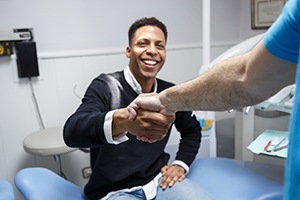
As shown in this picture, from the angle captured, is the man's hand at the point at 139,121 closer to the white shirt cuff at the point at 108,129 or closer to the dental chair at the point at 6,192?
the white shirt cuff at the point at 108,129

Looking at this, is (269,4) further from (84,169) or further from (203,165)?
(84,169)

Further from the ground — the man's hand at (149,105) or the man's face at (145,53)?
the man's face at (145,53)

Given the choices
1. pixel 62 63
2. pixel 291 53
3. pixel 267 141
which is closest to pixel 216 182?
pixel 267 141

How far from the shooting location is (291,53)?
0.45 meters

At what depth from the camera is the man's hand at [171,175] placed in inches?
51.2

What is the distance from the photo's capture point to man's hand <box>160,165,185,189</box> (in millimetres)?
1301

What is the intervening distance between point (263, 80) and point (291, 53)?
96mm

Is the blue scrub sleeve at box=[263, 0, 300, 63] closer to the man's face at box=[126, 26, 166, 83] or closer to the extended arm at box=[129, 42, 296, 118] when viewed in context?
the extended arm at box=[129, 42, 296, 118]

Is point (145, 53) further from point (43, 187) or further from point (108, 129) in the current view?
point (43, 187)

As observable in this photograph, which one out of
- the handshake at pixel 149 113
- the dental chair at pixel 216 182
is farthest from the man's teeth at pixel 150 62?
the dental chair at pixel 216 182

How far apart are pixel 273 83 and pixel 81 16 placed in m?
1.72

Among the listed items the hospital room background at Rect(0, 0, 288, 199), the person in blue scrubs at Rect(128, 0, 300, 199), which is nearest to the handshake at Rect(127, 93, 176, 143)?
the person in blue scrubs at Rect(128, 0, 300, 199)

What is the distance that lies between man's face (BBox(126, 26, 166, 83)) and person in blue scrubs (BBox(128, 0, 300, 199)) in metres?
0.52

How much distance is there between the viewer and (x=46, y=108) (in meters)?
2.00
